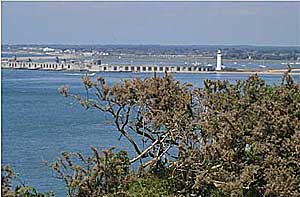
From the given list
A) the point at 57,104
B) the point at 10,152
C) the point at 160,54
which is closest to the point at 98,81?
the point at 10,152

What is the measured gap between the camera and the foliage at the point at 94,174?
532 cm

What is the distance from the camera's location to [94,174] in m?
5.33

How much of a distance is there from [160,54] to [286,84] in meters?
43.7

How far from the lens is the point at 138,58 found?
46625 mm

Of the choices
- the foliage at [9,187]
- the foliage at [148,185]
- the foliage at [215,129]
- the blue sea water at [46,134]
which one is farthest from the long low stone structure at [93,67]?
the foliage at [9,187]

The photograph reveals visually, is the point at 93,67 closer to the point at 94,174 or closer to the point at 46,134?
the point at 46,134

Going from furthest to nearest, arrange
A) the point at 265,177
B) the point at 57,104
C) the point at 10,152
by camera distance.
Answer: the point at 57,104 < the point at 10,152 < the point at 265,177

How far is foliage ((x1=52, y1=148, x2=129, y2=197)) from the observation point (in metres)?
5.32

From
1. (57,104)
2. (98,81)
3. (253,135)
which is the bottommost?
(57,104)

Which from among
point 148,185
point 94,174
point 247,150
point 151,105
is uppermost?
point 151,105

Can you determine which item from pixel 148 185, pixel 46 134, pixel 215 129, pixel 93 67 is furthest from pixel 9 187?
pixel 93 67

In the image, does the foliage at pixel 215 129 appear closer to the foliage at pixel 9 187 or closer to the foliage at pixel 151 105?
the foliage at pixel 151 105

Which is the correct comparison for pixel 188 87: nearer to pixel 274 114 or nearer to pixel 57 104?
pixel 274 114

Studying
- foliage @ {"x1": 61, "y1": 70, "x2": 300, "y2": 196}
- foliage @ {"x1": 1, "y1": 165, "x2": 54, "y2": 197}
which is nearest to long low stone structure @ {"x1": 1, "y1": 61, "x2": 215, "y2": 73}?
foliage @ {"x1": 61, "y1": 70, "x2": 300, "y2": 196}
